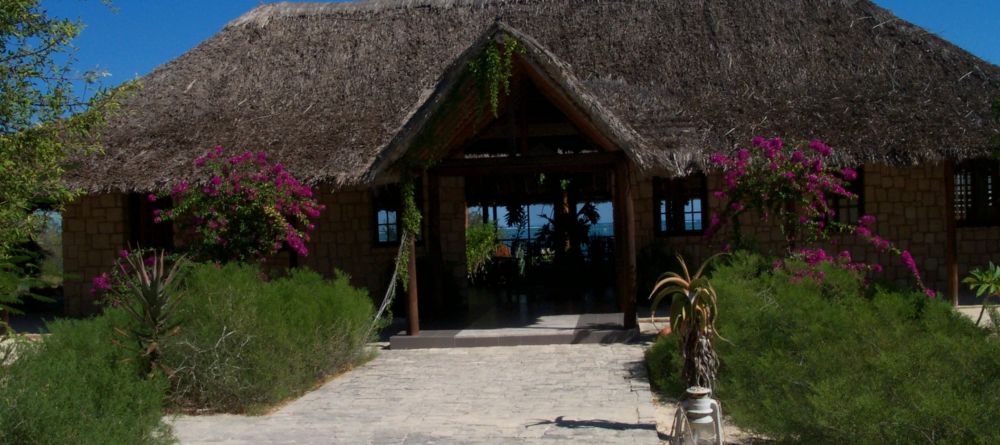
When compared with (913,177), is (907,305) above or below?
below

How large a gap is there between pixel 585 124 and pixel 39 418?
21.7ft

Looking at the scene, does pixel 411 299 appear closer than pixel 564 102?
No

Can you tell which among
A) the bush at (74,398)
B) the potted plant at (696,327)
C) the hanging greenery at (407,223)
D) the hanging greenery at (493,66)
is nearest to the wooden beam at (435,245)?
the hanging greenery at (407,223)

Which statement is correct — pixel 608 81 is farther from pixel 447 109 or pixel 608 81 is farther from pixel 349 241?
pixel 349 241

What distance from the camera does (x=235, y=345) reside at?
20.7 ft

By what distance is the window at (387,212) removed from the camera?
504 inches

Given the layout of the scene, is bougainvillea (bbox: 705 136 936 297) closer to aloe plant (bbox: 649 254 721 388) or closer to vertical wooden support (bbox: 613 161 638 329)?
vertical wooden support (bbox: 613 161 638 329)

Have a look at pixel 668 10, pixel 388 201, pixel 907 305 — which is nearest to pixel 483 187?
pixel 388 201

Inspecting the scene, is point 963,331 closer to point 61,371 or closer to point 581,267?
point 61,371

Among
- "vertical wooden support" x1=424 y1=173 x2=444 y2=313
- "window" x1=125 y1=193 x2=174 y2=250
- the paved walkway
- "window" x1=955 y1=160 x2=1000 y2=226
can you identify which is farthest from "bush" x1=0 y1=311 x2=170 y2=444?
"window" x1=955 y1=160 x2=1000 y2=226

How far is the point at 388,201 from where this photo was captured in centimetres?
1293

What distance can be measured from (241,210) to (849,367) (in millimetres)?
6289

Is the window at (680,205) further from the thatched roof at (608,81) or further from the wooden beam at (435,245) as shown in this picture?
the wooden beam at (435,245)

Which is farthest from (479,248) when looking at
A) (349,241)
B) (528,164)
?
(528,164)
